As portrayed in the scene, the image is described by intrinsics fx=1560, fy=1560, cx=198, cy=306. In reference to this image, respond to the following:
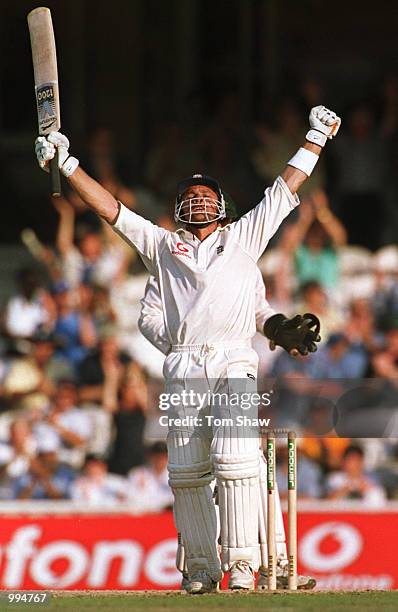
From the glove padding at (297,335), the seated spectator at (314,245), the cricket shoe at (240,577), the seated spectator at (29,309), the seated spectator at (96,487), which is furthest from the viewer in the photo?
the seated spectator at (314,245)

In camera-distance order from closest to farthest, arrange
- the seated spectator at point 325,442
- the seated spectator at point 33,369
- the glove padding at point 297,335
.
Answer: the glove padding at point 297,335 < the seated spectator at point 325,442 < the seated spectator at point 33,369

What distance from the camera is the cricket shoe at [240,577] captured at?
643cm

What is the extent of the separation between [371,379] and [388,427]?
1.42ft

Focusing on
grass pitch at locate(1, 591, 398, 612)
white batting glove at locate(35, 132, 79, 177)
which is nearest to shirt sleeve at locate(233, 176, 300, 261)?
white batting glove at locate(35, 132, 79, 177)

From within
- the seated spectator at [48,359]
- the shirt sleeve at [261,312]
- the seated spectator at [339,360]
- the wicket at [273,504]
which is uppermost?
the seated spectator at [48,359]

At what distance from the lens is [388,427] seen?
1112 centimetres

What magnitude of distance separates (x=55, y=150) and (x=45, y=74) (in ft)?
1.64

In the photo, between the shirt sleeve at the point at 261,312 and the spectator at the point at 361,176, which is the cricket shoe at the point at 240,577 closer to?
the shirt sleeve at the point at 261,312

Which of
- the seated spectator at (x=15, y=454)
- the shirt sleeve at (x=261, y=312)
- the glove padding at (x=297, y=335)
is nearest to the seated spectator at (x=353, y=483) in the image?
the seated spectator at (x=15, y=454)

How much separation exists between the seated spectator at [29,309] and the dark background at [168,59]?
5.39ft

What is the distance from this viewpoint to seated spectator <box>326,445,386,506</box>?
10.9m

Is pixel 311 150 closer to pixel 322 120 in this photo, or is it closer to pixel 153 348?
pixel 322 120

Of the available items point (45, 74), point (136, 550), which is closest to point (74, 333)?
point (136, 550)

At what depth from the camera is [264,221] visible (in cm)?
670
